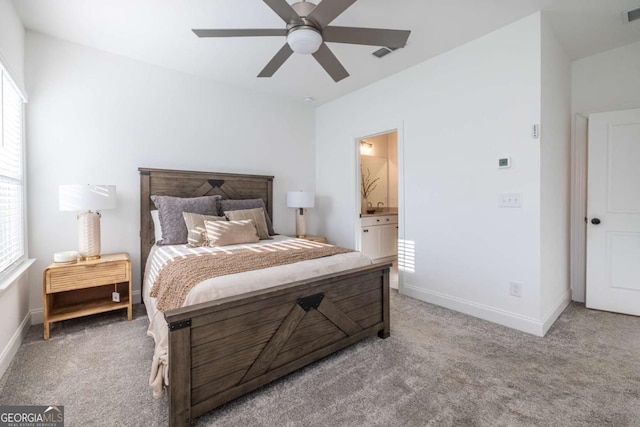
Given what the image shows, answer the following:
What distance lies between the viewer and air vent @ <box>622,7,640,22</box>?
7.55 ft

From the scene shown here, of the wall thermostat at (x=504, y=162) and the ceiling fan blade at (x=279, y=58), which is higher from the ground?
the ceiling fan blade at (x=279, y=58)

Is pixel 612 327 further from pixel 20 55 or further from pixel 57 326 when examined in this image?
pixel 20 55

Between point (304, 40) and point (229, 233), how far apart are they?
1.77m

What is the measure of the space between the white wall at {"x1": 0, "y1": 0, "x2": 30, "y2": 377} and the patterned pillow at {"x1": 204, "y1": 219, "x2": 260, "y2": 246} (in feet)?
4.51

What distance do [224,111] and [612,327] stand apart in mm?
4644

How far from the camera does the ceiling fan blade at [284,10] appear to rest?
1.66 m

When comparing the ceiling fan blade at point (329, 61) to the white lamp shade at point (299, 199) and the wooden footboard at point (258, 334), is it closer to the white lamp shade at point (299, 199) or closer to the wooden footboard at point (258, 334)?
the wooden footboard at point (258, 334)

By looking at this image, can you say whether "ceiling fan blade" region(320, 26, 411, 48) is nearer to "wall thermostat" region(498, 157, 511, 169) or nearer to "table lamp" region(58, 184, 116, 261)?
"wall thermostat" region(498, 157, 511, 169)

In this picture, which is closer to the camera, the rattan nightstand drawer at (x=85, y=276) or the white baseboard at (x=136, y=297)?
the rattan nightstand drawer at (x=85, y=276)

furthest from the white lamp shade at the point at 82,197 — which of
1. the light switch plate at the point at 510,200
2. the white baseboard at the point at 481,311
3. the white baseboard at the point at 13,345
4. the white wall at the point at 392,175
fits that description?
the white wall at the point at 392,175

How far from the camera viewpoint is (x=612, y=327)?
2547 mm

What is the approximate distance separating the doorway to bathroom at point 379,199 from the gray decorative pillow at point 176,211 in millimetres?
2170

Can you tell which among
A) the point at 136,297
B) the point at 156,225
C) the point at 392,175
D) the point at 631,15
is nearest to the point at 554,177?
the point at 631,15

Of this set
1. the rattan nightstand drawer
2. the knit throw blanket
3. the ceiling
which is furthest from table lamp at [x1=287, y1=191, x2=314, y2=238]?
the rattan nightstand drawer
